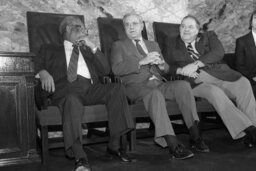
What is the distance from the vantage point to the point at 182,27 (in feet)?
9.04

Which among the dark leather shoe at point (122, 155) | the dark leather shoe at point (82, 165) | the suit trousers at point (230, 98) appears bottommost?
the dark leather shoe at point (122, 155)

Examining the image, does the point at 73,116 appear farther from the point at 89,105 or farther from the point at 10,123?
the point at 10,123

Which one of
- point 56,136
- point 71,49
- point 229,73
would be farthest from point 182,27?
point 56,136

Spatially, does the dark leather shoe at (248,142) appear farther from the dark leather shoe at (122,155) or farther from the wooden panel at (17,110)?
the wooden panel at (17,110)

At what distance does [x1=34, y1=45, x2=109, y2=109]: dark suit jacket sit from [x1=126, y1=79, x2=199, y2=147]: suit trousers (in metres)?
0.26

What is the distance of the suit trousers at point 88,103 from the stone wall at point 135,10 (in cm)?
90

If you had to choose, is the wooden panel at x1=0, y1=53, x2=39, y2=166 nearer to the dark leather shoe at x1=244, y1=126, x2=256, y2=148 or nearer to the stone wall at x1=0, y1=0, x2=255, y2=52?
the stone wall at x1=0, y1=0, x2=255, y2=52

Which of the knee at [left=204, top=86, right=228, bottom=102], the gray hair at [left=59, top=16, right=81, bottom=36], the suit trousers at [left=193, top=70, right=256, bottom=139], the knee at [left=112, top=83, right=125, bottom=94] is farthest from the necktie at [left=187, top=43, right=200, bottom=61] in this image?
the gray hair at [left=59, top=16, right=81, bottom=36]

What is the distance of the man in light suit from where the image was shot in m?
2.13

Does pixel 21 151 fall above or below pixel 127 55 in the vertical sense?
below

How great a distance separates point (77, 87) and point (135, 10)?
1.39 meters

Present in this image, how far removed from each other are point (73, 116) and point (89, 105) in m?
0.21

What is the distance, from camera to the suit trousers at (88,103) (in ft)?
6.48

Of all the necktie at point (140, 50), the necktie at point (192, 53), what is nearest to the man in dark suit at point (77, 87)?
the necktie at point (140, 50)
